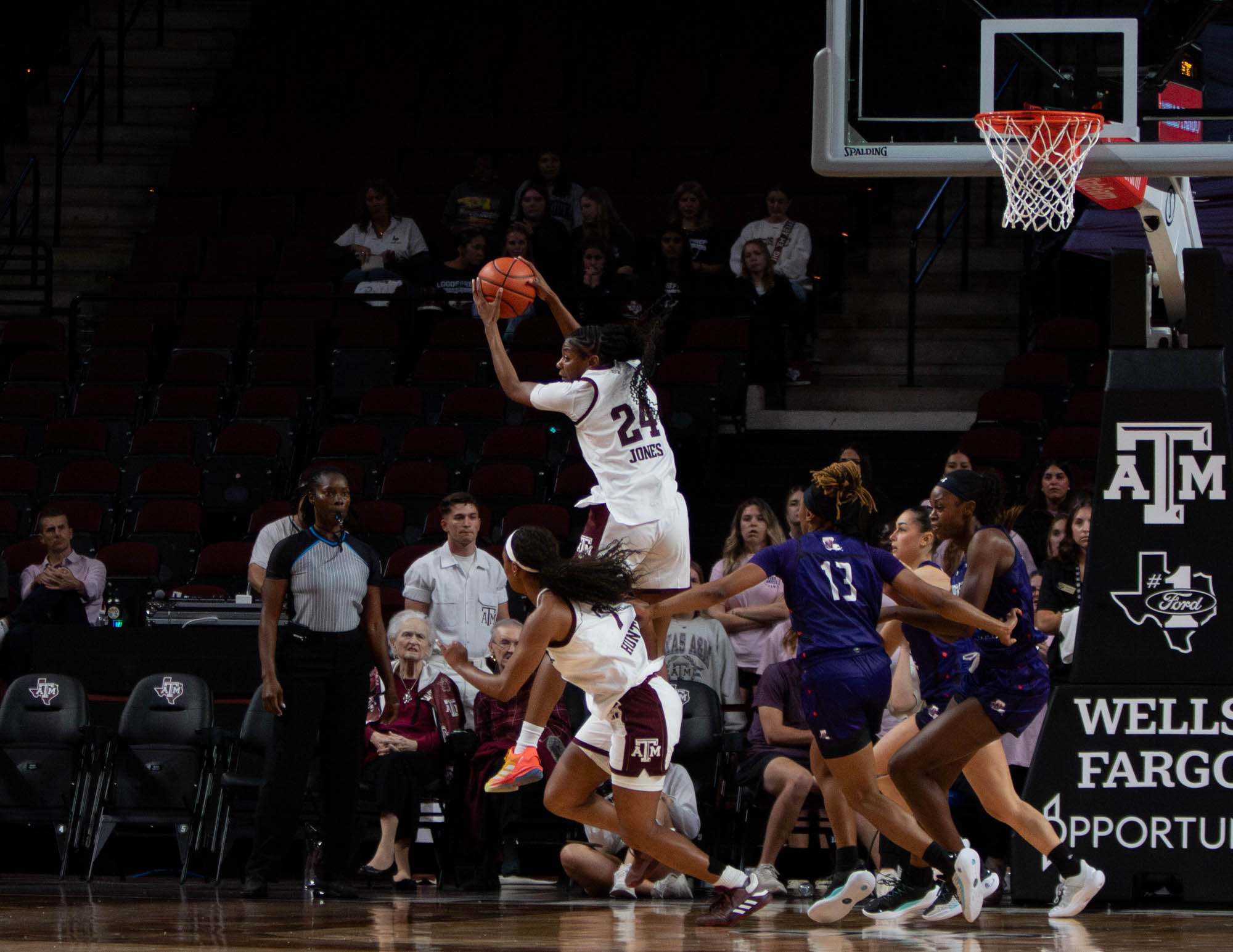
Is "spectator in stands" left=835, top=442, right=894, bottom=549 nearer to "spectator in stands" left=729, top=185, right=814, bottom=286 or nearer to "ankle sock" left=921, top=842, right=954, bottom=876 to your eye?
"ankle sock" left=921, top=842, right=954, bottom=876

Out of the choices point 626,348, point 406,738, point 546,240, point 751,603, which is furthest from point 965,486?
point 546,240

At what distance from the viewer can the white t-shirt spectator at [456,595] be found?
1052 centimetres

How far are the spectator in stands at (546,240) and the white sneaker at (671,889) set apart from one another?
6.95 meters

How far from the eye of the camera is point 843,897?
21.9 feet

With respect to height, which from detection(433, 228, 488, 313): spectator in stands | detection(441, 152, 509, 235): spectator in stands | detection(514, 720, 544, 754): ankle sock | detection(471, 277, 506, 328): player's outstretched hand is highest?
detection(441, 152, 509, 235): spectator in stands

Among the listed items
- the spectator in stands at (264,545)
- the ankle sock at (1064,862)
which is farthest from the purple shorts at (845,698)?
the spectator in stands at (264,545)

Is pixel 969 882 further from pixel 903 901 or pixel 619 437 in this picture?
pixel 619 437

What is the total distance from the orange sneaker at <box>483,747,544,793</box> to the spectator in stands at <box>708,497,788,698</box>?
337 cm

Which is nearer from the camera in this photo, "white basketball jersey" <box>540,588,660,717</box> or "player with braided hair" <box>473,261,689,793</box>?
"white basketball jersey" <box>540,588,660,717</box>

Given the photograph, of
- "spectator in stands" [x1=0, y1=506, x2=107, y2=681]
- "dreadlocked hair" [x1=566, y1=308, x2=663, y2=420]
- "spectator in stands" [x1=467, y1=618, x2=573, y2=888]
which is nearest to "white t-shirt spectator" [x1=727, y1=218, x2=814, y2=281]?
"spectator in stands" [x1=467, y1=618, x2=573, y2=888]

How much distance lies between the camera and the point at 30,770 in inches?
401

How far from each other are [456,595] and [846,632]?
4.20m

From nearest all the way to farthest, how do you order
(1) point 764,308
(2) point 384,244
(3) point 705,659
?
(3) point 705,659
(1) point 764,308
(2) point 384,244

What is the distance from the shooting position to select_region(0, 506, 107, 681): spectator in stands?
1120 centimetres
